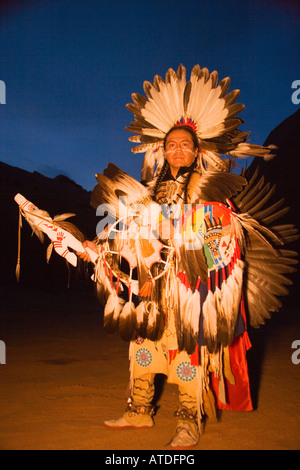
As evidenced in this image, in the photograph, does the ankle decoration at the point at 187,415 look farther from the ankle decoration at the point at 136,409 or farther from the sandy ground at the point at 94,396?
the ankle decoration at the point at 136,409

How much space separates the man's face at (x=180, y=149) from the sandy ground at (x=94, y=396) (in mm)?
1883

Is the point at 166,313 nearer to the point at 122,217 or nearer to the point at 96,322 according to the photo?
the point at 122,217

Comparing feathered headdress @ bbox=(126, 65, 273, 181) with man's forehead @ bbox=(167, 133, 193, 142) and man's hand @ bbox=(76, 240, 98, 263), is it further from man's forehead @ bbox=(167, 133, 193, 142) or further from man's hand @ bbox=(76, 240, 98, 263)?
man's hand @ bbox=(76, 240, 98, 263)

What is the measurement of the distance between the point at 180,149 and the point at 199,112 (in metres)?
0.31

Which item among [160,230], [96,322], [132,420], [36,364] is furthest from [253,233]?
[96,322]

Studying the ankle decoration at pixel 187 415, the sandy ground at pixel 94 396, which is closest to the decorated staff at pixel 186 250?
the ankle decoration at pixel 187 415

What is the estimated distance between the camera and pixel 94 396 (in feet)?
12.3

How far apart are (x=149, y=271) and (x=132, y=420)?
108 centimetres

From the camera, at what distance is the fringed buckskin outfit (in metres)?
2.72

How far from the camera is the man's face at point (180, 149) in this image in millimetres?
3004

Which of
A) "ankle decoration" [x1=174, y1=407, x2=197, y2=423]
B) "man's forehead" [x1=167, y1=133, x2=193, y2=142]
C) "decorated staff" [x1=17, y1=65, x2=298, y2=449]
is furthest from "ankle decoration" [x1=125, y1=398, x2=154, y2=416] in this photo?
"man's forehead" [x1=167, y1=133, x2=193, y2=142]

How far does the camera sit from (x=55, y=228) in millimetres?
2920

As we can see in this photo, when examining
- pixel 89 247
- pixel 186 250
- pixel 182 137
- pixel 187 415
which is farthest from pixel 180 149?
pixel 187 415

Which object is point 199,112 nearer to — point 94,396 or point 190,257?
point 190,257
